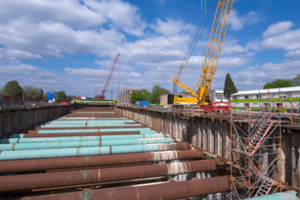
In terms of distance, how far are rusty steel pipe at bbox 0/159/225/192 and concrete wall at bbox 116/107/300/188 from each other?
6.63 feet

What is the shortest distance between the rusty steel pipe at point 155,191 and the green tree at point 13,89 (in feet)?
404

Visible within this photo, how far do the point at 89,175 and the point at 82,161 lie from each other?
308cm

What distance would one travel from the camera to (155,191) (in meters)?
11.6

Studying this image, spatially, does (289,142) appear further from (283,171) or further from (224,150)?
(224,150)

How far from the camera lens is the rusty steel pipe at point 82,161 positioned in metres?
14.6

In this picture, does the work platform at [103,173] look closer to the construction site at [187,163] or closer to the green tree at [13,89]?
the construction site at [187,163]

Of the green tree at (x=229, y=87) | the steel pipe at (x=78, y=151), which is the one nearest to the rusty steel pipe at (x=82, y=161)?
the steel pipe at (x=78, y=151)

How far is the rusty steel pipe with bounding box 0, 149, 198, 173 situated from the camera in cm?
1460

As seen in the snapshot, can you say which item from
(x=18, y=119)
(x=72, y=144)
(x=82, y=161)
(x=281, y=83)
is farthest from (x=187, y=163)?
(x=281, y=83)

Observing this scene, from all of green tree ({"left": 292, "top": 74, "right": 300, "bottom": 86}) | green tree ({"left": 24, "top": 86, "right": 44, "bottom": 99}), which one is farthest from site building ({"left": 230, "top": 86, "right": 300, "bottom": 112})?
green tree ({"left": 24, "top": 86, "right": 44, "bottom": 99})

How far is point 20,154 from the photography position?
16375 mm

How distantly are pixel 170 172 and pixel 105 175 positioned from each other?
4998mm

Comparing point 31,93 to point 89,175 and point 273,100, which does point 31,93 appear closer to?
point 89,175

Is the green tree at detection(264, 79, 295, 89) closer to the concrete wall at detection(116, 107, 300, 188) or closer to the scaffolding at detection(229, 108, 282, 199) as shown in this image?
the concrete wall at detection(116, 107, 300, 188)
